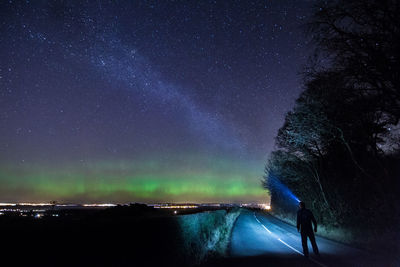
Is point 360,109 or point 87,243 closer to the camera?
point 87,243

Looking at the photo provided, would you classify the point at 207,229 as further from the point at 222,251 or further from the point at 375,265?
the point at 375,265

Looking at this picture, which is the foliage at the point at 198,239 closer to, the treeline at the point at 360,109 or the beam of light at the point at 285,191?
the treeline at the point at 360,109

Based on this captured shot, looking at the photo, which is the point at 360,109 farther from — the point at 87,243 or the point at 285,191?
the point at 285,191

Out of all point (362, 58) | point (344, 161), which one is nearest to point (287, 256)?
point (362, 58)

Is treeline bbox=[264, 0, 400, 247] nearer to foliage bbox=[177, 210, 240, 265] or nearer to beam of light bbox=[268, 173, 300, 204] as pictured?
foliage bbox=[177, 210, 240, 265]

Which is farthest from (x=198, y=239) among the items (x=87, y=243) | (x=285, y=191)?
(x=285, y=191)

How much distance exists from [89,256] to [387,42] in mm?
11209

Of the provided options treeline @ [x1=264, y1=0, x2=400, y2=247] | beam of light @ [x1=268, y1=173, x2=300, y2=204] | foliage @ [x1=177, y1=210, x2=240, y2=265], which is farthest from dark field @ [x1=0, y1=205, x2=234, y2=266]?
beam of light @ [x1=268, y1=173, x2=300, y2=204]

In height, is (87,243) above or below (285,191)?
below

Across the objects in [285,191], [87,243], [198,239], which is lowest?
[198,239]

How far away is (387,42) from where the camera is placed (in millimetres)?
10195

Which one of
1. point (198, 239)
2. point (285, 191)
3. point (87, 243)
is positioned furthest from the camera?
point (285, 191)

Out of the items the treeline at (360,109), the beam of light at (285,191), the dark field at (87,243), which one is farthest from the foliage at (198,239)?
the beam of light at (285,191)

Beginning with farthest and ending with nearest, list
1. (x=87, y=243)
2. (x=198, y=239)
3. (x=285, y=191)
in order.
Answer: (x=285, y=191) → (x=198, y=239) → (x=87, y=243)
